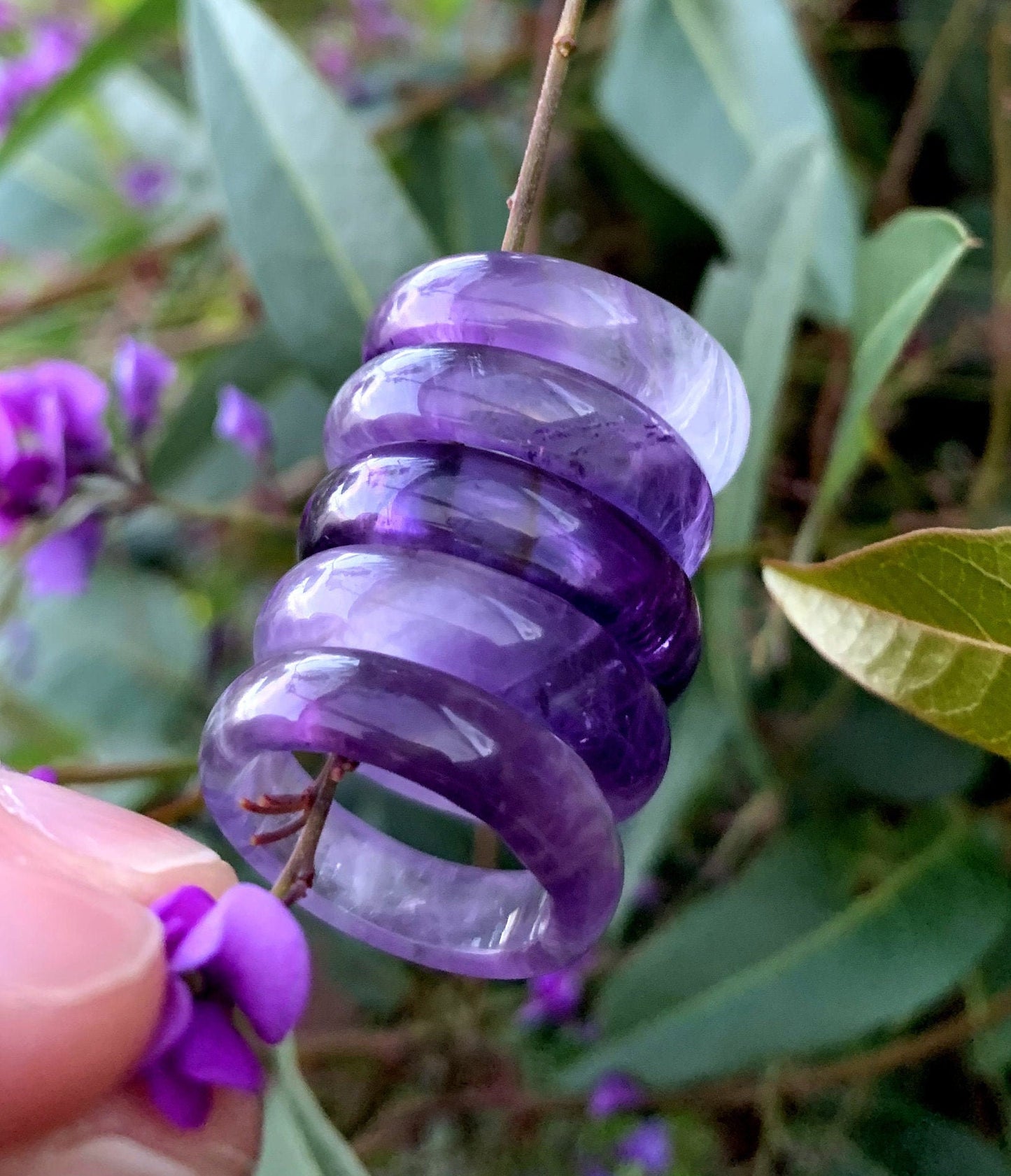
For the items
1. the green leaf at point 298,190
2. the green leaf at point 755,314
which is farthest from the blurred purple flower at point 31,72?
the green leaf at point 755,314

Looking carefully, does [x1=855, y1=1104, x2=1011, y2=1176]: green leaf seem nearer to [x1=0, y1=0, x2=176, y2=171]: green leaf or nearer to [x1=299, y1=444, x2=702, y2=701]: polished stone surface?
[x1=299, y1=444, x2=702, y2=701]: polished stone surface

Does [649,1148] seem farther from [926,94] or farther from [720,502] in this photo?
[926,94]

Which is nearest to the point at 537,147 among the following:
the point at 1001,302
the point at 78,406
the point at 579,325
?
the point at 579,325

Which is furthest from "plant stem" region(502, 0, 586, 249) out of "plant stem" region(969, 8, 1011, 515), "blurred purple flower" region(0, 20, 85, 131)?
"blurred purple flower" region(0, 20, 85, 131)

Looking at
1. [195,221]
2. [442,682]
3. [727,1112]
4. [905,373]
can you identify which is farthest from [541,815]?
[195,221]

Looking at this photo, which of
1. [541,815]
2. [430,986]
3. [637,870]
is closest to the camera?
[541,815]

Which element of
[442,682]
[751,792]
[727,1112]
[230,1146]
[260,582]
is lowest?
[727,1112]

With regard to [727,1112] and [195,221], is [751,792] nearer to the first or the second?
[727,1112]
